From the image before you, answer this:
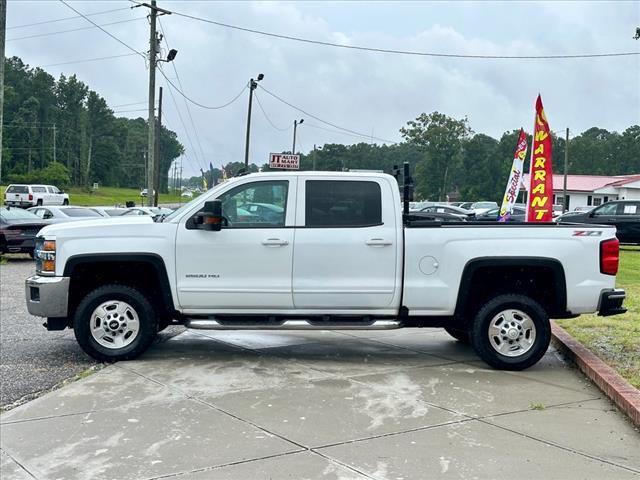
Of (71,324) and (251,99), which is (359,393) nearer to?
(71,324)

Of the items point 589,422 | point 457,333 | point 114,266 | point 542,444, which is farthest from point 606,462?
point 114,266

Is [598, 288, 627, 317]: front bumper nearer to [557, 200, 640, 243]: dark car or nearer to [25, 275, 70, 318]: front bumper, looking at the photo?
[25, 275, 70, 318]: front bumper

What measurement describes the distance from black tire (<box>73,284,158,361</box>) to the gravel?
Result: 187mm

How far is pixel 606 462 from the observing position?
462 centimetres

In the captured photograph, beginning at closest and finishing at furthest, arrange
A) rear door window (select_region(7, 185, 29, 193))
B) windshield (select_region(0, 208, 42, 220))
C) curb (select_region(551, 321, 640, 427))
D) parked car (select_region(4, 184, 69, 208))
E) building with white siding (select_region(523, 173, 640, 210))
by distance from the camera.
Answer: curb (select_region(551, 321, 640, 427)), windshield (select_region(0, 208, 42, 220)), parked car (select_region(4, 184, 69, 208)), rear door window (select_region(7, 185, 29, 193)), building with white siding (select_region(523, 173, 640, 210))

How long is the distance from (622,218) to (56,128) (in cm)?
10241

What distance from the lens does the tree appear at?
294 feet

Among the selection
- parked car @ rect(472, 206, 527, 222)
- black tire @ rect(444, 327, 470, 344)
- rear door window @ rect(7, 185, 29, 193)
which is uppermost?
rear door window @ rect(7, 185, 29, 193)

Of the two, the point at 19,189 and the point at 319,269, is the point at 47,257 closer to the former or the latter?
the point at 319,269

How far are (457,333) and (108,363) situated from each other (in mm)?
4177

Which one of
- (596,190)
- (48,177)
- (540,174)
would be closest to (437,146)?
(596,190)

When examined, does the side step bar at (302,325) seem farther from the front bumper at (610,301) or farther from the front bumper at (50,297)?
the front bumper at (610,301)

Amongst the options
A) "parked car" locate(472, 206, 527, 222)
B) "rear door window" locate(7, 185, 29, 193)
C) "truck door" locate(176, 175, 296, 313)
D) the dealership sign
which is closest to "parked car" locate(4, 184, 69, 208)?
"rear door window" locate(7, 185, 29, 193)

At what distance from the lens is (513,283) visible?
7281mm
